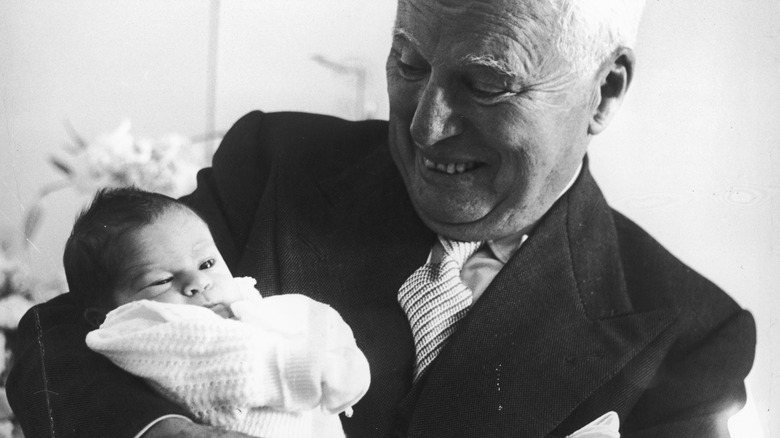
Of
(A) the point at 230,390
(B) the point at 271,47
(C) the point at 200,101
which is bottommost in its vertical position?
(A) the point at 230,390

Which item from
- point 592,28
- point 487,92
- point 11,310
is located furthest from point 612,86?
point 11,310

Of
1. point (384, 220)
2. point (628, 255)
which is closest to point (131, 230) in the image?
point (384, 220)

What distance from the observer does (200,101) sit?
1.45m

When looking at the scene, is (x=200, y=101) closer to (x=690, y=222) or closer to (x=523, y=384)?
(x=523, y=384)

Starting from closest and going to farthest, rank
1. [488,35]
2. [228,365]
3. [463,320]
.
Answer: [228,365], [488,35], [463,320]

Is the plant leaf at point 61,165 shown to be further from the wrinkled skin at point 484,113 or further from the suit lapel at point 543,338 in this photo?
the suit lapel at point 543,338

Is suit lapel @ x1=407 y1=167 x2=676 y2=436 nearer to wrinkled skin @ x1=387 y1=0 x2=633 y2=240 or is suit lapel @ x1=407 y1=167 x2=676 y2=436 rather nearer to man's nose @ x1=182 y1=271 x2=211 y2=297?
wrinkled skin @ x1=387 y1=0 x2=633 y2=240

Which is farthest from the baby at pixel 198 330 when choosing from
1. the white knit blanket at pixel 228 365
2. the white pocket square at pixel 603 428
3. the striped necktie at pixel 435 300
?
the white pocket square at pixel 603 428

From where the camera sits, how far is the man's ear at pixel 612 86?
139 centimetres

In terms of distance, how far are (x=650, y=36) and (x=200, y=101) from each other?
794 mm

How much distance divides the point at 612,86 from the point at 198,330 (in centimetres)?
80

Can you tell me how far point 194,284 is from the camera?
1.19m

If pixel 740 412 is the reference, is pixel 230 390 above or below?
above

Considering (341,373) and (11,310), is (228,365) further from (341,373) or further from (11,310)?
(11,310)
